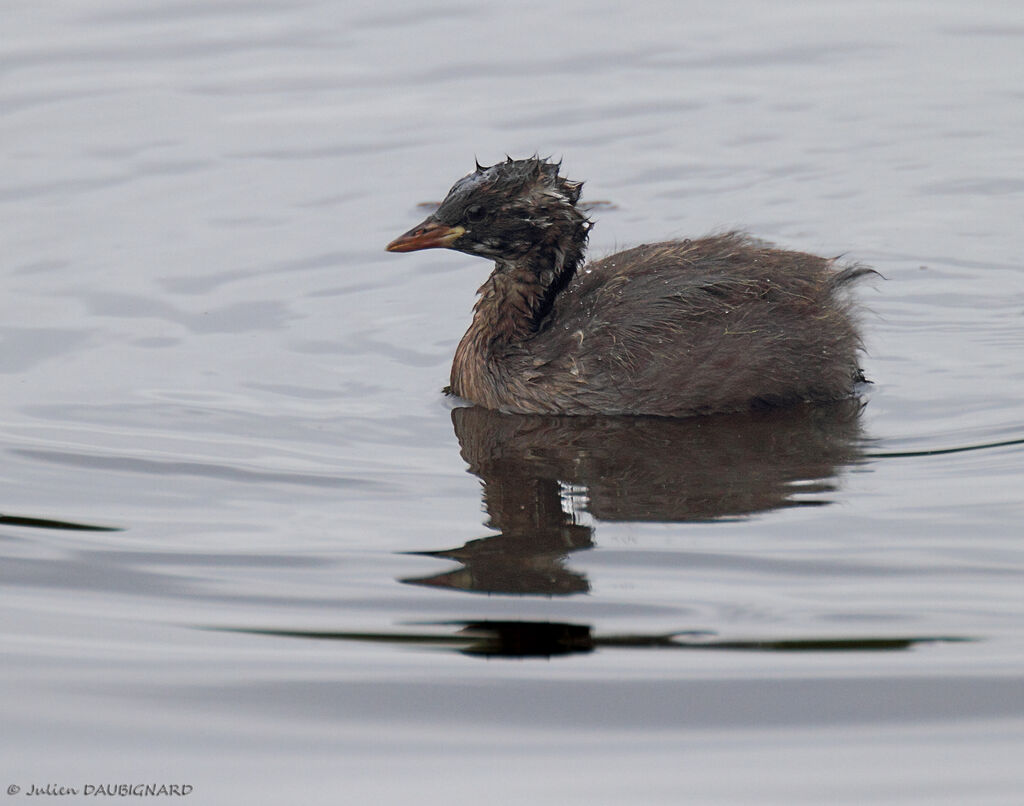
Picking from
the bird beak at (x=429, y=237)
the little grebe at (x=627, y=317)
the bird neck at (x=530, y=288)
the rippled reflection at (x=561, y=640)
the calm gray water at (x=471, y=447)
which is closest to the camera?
the calm gray water at (x=471, y=447)

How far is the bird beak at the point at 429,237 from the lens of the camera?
844 cm

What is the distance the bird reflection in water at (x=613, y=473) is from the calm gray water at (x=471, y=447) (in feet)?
0.09

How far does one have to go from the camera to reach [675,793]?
486cm

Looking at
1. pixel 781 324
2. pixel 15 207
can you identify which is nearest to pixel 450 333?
pixel 781 324

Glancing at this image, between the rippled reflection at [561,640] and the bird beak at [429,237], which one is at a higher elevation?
the bird beak at [429,237]

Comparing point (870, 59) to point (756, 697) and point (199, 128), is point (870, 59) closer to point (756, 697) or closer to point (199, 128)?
point (199, 128)

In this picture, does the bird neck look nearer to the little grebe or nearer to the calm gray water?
the little grebe

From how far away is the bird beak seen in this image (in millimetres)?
8438

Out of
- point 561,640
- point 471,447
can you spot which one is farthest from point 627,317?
point 561,640

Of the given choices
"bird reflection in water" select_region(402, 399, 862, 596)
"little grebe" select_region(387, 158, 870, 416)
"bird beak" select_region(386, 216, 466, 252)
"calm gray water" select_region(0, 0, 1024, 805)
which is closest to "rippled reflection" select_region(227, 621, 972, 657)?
"calm gray water" select_region(0, 0, 1024, 805)

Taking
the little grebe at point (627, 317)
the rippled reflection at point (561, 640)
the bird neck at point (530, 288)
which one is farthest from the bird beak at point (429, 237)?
the rippled reflection at point (561, 640)

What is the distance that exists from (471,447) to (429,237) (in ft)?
3.80

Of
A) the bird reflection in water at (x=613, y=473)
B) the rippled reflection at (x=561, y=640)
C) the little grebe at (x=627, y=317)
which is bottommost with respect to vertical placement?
the rippled reflection at (x=561, y=640)

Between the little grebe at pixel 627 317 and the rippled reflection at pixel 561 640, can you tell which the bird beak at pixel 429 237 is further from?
the rippled reflection at pixel 561 640
